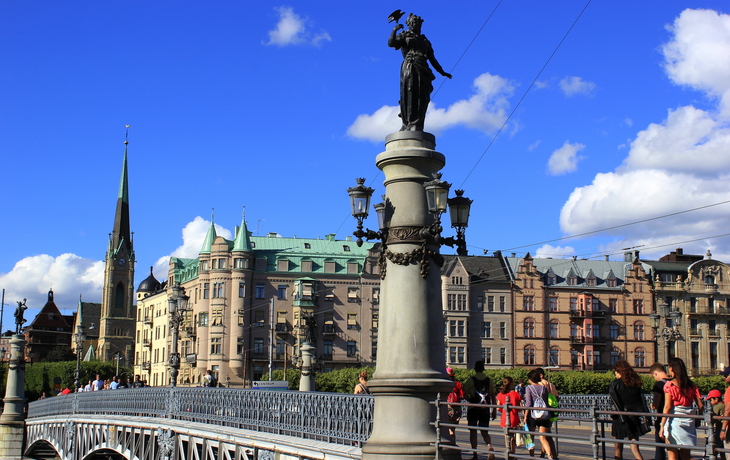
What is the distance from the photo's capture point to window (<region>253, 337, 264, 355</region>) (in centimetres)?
8350

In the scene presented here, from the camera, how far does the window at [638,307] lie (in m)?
83.8

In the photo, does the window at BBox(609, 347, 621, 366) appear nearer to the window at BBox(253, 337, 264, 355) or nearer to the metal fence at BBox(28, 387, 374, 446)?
the window at BBox(253, 337, 264, 355)

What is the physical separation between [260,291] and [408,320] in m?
75.0

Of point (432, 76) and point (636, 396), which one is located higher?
point (432, 76)

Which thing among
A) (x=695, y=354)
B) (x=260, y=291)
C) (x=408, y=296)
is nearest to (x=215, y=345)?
(x=260, y=291)

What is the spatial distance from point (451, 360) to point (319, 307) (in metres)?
14.9

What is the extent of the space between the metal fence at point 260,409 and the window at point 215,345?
4961 centimetres

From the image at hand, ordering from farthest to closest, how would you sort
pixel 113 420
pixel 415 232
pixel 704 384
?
pixel 704 384
pixel 113 420
pixel 415 232

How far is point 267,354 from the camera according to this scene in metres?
83.8

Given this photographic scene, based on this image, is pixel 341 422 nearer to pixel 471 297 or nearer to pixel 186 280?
pixel 471 297

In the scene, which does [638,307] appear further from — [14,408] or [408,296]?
[408,296]

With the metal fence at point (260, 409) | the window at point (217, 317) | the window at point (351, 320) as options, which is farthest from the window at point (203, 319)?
the metal fence at point (260, 409)

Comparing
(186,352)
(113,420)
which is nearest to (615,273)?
(186,352)

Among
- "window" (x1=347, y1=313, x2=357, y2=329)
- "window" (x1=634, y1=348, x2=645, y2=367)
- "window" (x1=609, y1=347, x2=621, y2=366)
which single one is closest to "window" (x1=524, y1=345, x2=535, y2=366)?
"window" (x1=609, y1=347, x2=621, y2=366)
